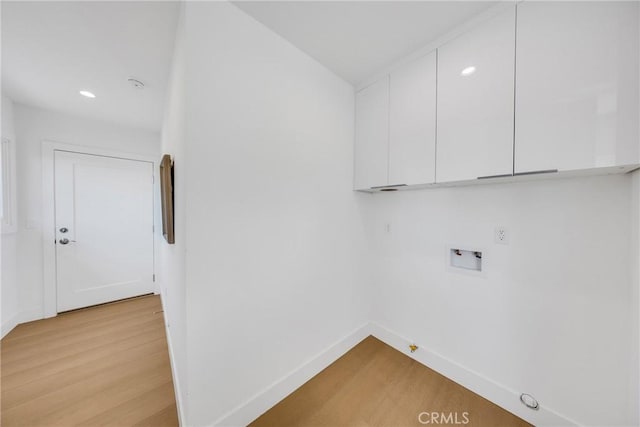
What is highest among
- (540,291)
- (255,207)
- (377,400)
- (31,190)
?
(31,190)

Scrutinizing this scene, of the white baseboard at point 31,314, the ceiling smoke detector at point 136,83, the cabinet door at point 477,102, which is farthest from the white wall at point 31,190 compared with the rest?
the cabinet door at point 477,102

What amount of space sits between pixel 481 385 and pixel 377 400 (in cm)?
Result: 78

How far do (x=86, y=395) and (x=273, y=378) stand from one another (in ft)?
4.55

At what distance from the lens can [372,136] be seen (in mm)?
1951

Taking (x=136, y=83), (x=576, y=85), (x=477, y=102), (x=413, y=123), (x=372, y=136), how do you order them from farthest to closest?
1. (x=136, y=83)
2. (x=372, y=136)
3. (x=413, y=123)
4. (x=477, y=102)
5. (x=576, y=85)

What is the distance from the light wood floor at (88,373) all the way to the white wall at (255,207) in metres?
0.70

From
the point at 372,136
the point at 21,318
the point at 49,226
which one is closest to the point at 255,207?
the point at 372,136

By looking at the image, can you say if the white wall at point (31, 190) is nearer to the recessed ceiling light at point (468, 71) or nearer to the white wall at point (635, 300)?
the recessed ceiling light at point (468, 71)

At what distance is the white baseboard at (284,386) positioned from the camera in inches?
51.2

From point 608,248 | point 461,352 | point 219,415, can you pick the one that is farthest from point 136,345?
point 608,248

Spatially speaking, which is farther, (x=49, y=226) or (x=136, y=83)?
(x=49, y=226)

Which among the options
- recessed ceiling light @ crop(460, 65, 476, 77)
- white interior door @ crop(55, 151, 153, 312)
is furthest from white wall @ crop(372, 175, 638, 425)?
white interior door @ crop(55, 151, 153, 312)

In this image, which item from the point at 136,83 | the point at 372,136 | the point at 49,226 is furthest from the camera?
the point at 49,226

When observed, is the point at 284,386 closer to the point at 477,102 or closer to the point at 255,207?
Result: the point at 255,207
